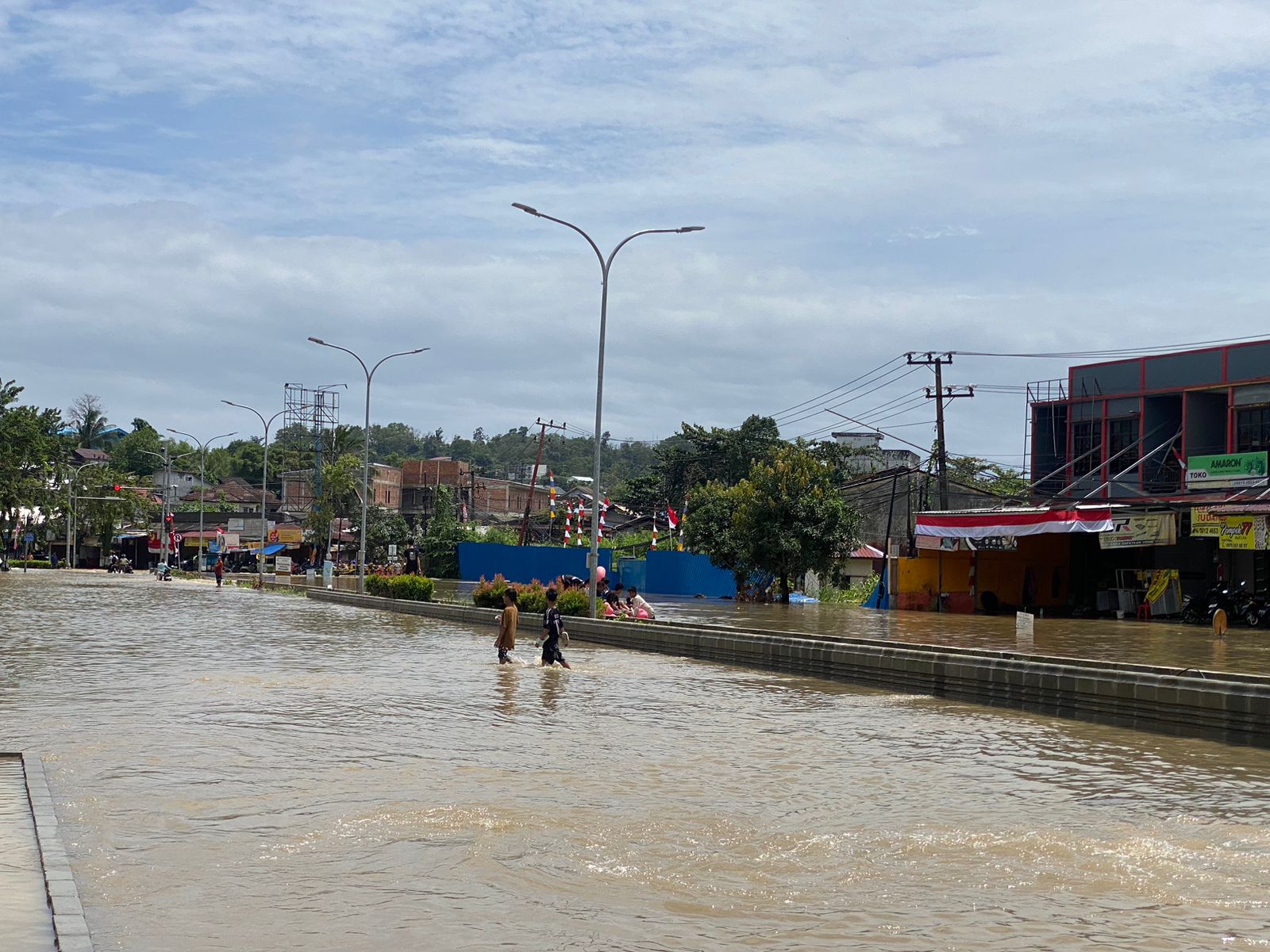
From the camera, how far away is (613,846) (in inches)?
341

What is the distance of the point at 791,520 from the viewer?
147 feet

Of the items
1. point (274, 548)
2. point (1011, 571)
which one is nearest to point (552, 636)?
point (1011, 571)

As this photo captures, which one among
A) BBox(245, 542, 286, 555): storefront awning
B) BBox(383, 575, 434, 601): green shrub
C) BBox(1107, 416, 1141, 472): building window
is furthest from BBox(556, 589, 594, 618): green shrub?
BBox(245, 542, 286, 555): storefront awning

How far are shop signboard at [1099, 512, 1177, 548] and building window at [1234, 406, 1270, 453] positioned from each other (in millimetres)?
5025

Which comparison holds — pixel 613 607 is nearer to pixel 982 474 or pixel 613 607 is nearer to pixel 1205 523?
pixel 1205 523

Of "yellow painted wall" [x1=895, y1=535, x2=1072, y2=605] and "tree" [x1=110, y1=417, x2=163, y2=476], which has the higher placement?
"tree" [x1=110, y1=417, x2=163, y2=476]

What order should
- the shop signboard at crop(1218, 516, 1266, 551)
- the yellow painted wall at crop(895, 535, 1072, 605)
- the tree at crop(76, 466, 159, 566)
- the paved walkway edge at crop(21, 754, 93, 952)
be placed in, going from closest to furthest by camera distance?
the paved walkway edge at crop(21, 754, 93, 952), the shop signboard at crop(1218, 516, 1266, 551), the yellow painted wall at crop(895, 535, 1072, 605), the tree at crop(76, 466, 159, 566)

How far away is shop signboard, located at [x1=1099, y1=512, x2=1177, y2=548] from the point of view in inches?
1237

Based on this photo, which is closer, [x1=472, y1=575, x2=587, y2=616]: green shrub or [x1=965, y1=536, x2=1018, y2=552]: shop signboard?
[x1=472, y1=575, x2=587, y2=616]: green shrub

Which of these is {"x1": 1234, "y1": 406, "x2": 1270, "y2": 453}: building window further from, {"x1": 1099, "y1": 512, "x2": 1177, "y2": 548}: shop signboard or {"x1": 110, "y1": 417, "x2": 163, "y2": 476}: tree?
{"x1": 110, "y1": 417, "x2": 163, "y2": 476}: tree

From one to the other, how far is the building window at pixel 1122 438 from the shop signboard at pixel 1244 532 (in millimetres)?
9632

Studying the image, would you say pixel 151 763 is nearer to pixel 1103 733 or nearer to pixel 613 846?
pixel 613 846

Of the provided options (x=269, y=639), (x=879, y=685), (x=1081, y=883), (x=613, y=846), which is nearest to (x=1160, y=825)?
(x=1081, y=883)

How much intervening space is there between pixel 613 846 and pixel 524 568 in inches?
2068
